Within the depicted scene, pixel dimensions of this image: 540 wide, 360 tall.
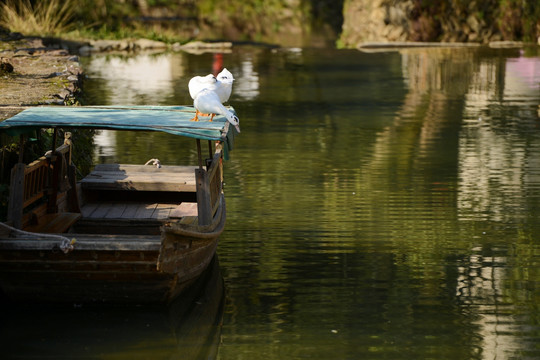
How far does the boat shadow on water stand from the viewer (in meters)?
8.94

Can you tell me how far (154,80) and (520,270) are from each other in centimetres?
1746

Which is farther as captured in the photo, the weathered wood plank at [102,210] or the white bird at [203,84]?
the weathered wood plank at [102,210]

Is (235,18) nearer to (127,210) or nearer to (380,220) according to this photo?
(380,220)

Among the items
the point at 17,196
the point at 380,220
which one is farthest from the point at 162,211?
the point at 380,220

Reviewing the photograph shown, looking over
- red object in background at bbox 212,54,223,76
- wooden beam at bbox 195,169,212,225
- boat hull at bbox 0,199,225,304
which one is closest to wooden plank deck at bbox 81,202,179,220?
wooden beam at bbox 195,169,212,225

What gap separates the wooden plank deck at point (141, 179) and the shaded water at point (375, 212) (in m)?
0.88

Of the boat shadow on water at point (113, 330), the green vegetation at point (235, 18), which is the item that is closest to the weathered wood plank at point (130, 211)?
the boat shadow on water at point (113, 330)

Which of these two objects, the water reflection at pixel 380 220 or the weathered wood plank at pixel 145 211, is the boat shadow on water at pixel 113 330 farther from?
the weathered wood plank at pixel 145 211

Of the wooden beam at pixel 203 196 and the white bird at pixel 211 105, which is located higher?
the white bird at pixel 211 105

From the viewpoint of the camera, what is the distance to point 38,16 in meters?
35.0

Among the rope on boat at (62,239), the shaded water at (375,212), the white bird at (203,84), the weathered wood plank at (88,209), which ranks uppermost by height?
the white bird at (203,84)

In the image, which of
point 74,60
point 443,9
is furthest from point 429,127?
point 443,9

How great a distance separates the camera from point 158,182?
470 inches

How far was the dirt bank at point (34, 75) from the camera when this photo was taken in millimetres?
15836
